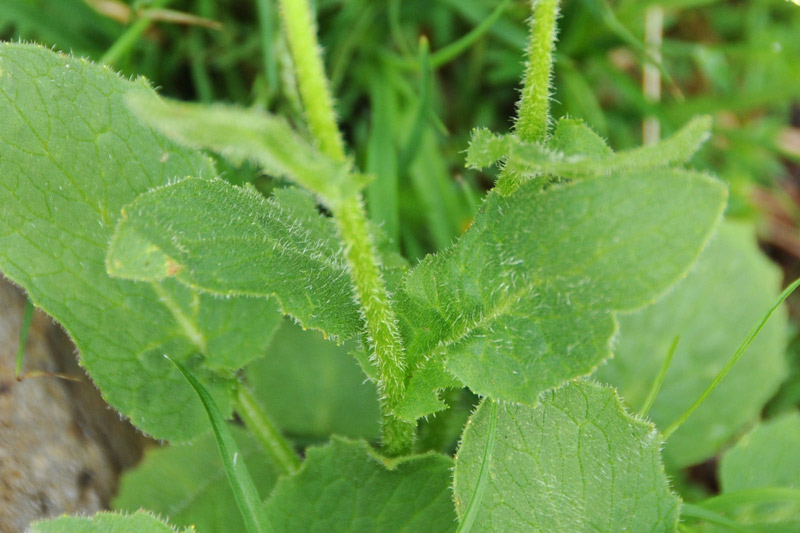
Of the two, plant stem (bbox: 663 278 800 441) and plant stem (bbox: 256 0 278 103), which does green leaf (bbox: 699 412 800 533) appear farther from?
plant stem (bbox: 256 0 278 103)

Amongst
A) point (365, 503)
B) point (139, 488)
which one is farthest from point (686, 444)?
point (139, 488)

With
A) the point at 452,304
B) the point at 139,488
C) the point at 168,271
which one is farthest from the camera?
the point at 139,488

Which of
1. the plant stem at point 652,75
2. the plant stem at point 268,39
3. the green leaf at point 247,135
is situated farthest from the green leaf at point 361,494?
the plant stem at point 652,75

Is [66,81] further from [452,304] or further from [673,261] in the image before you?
[673,261]

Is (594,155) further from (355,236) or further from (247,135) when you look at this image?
(247,135)

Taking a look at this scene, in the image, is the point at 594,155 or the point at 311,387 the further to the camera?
the point at 311,387

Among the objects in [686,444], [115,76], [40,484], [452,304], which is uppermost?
[115,76]

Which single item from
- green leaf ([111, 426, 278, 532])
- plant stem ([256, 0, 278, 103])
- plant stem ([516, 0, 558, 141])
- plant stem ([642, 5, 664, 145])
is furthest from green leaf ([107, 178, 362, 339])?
plant stem ([642, 5, 664, 145])

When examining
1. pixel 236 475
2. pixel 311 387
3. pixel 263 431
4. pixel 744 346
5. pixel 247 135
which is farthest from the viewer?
pixel 311 387

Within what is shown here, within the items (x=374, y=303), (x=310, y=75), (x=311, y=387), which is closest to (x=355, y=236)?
(x=374, y=303)
